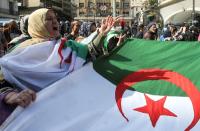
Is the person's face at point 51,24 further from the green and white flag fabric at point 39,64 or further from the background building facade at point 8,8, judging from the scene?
the background building facade at point 8,8

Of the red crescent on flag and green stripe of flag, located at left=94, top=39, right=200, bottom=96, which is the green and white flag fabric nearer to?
green stripe of flag, located at left=94, top=39, right=200, bottom=96

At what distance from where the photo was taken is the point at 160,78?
4.03 metres

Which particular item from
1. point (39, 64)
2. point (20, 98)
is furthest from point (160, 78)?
point (20, 98)

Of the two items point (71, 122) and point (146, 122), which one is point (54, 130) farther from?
point (146, 122)

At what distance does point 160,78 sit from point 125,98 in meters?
0.30

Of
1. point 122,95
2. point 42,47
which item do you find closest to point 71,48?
point 42,47

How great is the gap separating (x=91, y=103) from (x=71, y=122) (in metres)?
0.21

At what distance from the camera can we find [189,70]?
13.3 ft

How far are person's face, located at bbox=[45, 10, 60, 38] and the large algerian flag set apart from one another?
0.35 meters

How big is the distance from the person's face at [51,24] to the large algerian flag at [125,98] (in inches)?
13.9

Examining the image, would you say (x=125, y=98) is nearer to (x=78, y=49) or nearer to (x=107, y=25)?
(x=78, y=49)

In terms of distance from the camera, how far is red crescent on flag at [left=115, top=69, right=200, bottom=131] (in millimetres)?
3871

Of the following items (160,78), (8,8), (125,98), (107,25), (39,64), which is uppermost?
(8,8)

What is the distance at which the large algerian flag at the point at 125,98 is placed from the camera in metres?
3.82
